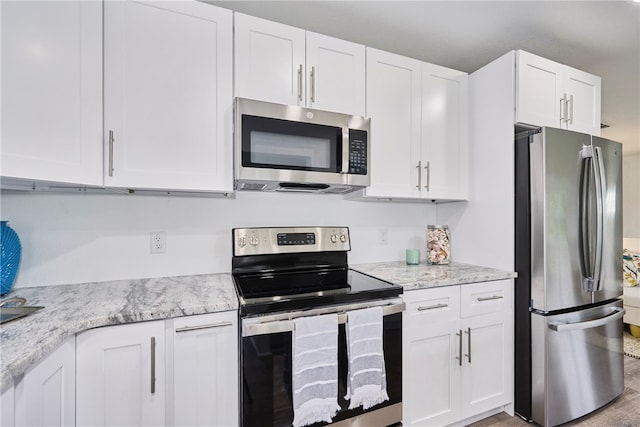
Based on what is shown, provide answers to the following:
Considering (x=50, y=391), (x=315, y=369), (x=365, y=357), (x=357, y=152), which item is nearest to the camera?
(x=50, y=391)

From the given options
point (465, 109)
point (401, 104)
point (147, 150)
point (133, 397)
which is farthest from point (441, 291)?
point (147, 150)

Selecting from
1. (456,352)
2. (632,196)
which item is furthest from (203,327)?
(632,196)

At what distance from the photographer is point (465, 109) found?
2176 millimetres

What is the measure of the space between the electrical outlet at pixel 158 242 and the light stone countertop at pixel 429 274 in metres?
1.17

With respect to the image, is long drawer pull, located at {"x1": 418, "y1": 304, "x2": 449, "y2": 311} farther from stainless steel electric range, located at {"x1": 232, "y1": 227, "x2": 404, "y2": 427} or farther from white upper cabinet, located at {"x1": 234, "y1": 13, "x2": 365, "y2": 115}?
white upper cabinet, located at {"x1": 234, "y1": 13, "x2": 365, "y2": 115}

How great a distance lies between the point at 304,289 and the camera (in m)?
1.48

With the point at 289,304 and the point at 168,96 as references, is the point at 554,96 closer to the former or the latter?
the point at 289,304

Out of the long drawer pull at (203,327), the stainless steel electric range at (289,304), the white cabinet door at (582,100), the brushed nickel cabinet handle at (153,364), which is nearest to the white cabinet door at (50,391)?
the brushed nickel cabinet handle at (153,364)

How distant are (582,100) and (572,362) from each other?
1.70 meters

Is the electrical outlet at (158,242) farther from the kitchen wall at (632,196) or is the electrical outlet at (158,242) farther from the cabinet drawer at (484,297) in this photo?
the kitchen wall at (632,196)

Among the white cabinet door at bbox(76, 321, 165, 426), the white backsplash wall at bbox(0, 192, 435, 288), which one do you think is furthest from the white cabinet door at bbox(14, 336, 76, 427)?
the white backsplash wall at bbox(0, 192, 435, 288)

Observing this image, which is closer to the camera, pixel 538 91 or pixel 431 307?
pixel 431 307

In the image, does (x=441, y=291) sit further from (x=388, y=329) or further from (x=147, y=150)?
(x=147, y=150)

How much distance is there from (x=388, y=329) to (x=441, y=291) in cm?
41
